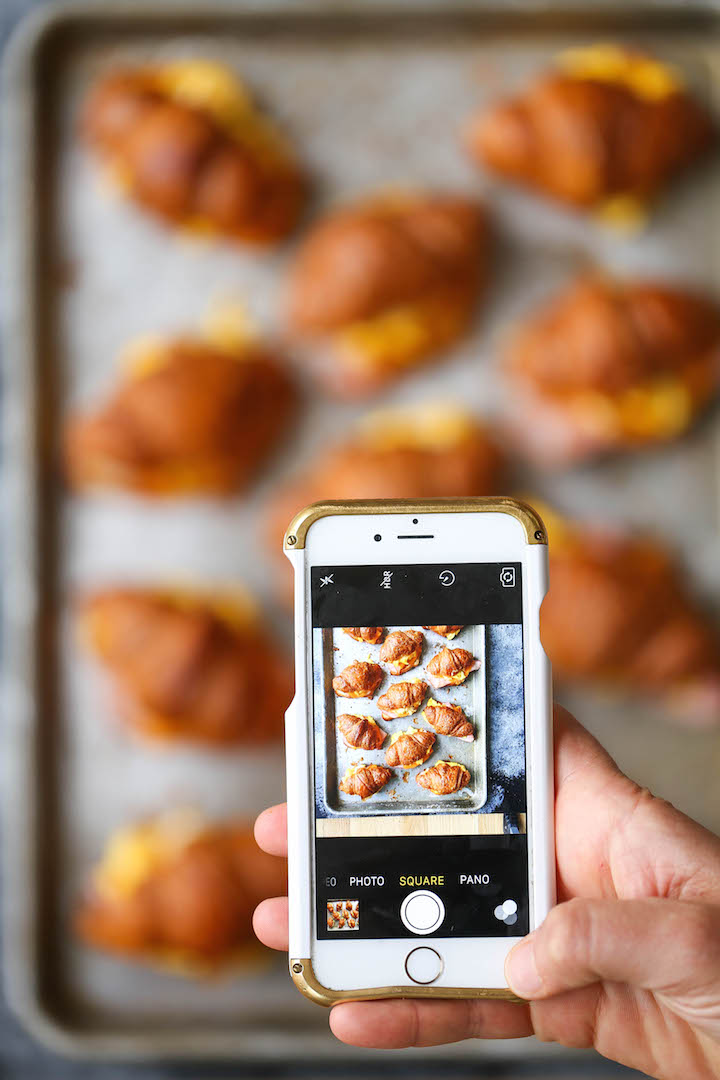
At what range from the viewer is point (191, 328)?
114 centimetres

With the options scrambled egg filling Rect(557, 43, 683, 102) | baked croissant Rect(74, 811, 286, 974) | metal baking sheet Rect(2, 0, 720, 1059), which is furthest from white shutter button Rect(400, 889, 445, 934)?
scrambled egg filling Rect(557, 43, 683, 102)

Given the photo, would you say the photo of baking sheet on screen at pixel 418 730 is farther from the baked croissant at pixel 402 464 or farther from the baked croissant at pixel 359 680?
the baked croissant at pixel 402 464

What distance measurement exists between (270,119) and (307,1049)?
45.3 inches

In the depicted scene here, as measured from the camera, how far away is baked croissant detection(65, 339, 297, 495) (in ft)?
3.53

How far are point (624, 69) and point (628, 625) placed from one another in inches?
27.5

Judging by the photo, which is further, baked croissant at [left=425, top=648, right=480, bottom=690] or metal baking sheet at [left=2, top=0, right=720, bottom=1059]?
metal baking sheet at [left=2, top=0, right=720, bottom=1059]

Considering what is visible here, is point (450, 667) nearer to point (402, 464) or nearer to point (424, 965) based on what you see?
point (424, 965)

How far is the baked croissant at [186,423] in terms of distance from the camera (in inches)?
42.3

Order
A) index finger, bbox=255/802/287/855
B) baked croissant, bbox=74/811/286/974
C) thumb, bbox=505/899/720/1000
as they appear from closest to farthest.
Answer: thumb, bbox=505/899/720/1000, index finger, bbox=255/802/287/855, baked croissant, bbox=74/811/286/974

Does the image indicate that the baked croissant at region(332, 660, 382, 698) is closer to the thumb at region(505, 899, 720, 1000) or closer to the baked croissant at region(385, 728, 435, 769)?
the baked croissant at region(385, 728, 435, 769)

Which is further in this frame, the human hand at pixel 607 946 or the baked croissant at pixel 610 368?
the baked croissant at pixel 610 368

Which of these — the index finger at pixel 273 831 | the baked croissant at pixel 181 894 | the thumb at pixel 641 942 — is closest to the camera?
the thumb at pixel 641 942

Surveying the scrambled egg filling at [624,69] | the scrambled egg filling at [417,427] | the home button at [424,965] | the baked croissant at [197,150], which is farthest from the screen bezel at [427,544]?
the scrambled egg filling at [624,69]

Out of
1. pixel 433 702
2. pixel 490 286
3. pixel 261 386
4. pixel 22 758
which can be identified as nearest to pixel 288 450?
pixel 261 386
